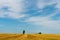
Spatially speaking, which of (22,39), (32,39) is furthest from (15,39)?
(32,39)

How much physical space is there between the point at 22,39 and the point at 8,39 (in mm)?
3924

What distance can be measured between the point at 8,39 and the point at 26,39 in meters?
5.01

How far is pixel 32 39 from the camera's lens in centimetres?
4041

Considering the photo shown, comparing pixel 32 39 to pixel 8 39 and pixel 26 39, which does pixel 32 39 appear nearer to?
pixel 26 39

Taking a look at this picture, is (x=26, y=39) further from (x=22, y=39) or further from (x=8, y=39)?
(x=8, y=39)

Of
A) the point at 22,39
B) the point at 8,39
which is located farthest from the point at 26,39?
the point at 8,39

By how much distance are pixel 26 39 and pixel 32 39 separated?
194 centimetres

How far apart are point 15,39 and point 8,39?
6.70 ft

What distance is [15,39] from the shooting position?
39.7 m

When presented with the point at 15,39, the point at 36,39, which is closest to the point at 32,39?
the point at 36,39

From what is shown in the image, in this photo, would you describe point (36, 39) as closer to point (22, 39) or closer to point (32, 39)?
point (32, 39)

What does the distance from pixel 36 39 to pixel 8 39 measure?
763 centimetres

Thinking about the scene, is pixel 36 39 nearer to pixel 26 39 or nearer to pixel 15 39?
pixel 26 39
